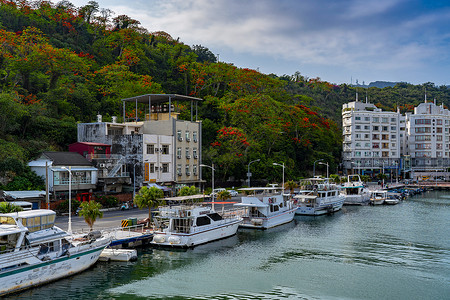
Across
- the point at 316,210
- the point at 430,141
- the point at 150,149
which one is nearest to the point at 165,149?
the point at 150,149

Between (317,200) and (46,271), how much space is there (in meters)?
47.7

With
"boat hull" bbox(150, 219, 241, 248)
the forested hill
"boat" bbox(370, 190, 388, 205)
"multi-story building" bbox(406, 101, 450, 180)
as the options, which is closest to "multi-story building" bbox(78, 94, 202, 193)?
the forested hill

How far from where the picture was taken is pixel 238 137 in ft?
289

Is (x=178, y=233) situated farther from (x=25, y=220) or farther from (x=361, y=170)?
(x=361, y=170)

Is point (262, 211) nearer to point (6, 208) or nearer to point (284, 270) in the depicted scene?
point (284, 270)

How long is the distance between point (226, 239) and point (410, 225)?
88.3ft

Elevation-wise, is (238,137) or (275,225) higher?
(238,137)

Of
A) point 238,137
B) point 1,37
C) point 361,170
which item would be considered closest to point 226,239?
point 238,137

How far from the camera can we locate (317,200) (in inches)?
2768

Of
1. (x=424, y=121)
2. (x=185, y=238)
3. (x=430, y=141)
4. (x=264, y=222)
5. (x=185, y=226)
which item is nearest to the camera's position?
(x=185, y=238)

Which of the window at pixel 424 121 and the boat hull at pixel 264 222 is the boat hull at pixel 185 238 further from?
the window at pixel 424 121

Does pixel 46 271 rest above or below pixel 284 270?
above

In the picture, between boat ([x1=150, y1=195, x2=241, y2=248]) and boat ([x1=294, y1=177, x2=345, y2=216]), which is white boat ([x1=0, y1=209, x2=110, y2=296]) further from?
boat ([x1=294, y1=177, x2=345, y2=216])

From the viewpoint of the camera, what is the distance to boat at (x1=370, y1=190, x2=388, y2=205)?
8731 centimetres
